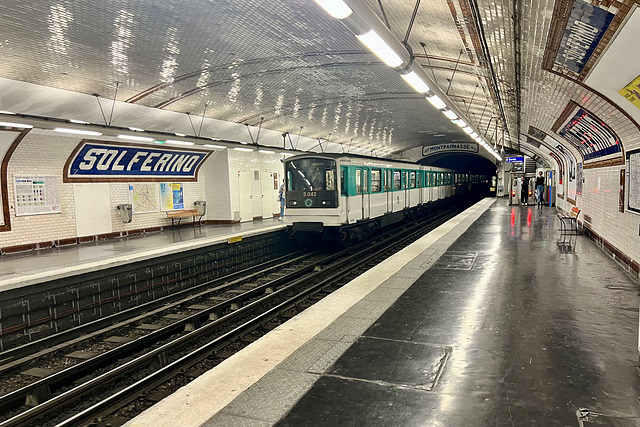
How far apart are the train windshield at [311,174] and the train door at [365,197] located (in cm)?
165

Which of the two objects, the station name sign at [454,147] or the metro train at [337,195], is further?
the station name sign at [454,147]

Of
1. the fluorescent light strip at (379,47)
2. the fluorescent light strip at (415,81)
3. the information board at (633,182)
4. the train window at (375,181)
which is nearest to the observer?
the fluorescent light strip at (379,47)

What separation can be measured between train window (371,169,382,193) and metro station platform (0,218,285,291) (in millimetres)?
3482

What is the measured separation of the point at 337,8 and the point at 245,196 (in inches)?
567

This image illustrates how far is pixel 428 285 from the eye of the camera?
242 inches

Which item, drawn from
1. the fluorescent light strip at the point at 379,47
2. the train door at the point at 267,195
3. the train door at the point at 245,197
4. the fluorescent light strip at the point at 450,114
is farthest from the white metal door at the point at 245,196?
the fluorescent light strip at the point at 379,47

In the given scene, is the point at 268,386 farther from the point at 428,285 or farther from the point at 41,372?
the point at 41,372

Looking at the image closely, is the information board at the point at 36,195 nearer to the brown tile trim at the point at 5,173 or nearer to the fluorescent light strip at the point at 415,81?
the brown tile trim at the point at 5,173

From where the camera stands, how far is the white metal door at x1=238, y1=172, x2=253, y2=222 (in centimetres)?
1675

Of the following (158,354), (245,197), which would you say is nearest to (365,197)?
(245,197)

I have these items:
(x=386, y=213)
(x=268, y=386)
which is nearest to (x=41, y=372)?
(x=268, y=386)

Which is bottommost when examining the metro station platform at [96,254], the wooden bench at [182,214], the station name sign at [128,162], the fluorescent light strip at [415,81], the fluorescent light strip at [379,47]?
the metro station platform at [96,254]

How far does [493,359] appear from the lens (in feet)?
11.8

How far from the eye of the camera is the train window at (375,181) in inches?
559
